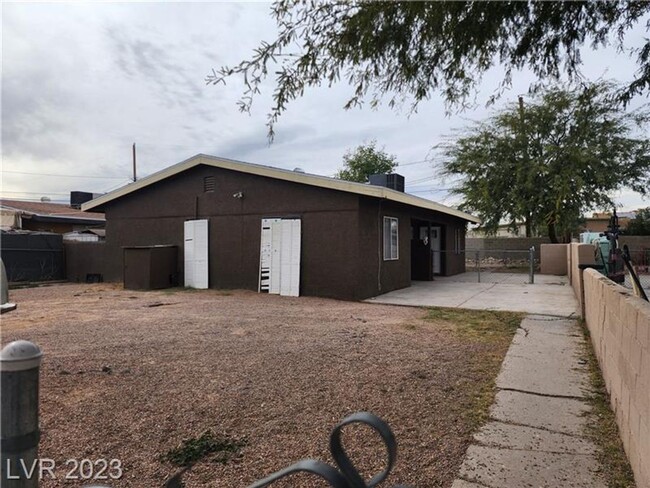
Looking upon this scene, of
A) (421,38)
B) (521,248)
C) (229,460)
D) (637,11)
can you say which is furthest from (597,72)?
(521,248)

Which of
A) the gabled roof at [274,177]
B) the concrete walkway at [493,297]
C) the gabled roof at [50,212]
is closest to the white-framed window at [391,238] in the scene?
the gabled roof at [274,177]

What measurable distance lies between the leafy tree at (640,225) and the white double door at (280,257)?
20.4m

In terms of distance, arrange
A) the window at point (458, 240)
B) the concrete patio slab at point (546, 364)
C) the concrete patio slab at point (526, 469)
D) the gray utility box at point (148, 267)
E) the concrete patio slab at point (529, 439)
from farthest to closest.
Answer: the window at point (458, 240), the gray utility box at point (148, 267), the concrete patio slab at point (546, 364), the concrete patio slab at point (529, 439), the concrete patio slab at point (526, 469)

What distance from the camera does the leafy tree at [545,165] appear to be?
17.8 metres

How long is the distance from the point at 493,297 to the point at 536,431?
7921 millimetres

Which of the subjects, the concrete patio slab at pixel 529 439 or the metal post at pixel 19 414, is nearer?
the metal post at pixel 19 414

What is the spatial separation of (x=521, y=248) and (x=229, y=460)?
74.1ft

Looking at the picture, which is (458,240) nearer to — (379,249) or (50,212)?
(379,249)

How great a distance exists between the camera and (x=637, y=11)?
11.6 ft

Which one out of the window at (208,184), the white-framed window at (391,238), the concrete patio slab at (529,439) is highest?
the window at (208,184)

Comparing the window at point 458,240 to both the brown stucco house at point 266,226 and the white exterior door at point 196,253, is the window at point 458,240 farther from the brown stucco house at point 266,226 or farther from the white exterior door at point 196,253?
the white exterior door at point 196,253

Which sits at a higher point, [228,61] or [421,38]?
[421,38]

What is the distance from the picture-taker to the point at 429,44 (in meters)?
3.41

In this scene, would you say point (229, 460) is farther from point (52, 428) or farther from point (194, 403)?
point (52, 428)
